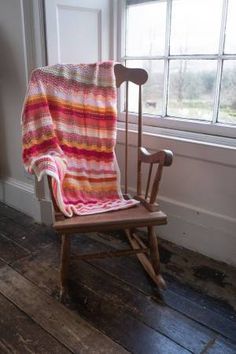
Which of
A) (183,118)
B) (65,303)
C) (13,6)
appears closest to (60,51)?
(13,6)

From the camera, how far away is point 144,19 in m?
1.92

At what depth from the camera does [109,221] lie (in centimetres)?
138

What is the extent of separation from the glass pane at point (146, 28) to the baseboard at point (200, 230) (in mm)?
874

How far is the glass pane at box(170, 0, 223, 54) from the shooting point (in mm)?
1668

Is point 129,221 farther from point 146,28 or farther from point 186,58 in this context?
point 146,28

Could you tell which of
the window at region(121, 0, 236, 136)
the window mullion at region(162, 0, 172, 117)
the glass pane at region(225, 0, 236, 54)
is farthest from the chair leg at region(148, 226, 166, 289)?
the glass pane at region(225, 0, 236, 54)

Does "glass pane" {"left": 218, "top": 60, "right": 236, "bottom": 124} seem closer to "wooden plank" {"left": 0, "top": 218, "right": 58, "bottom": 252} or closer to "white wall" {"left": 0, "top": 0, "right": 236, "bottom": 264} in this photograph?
"white wall" {"left": 0, "top": 0, "right": 236, "bottom": 264}

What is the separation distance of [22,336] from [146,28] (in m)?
1.68

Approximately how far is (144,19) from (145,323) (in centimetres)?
159

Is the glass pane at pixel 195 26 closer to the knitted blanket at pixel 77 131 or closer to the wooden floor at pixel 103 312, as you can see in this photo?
the knitted blanket at pixel 77 131

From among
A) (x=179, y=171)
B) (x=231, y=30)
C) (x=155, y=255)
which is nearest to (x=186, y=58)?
(x=231, y=30)

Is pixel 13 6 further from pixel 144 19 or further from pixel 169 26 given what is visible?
pixel 169 26

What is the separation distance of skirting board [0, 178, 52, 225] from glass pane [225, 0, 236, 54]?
135cm

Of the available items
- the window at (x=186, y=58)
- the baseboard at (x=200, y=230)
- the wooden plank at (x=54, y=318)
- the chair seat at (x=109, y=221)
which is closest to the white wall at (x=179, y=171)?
the baseboard at (x=200, y=230)
